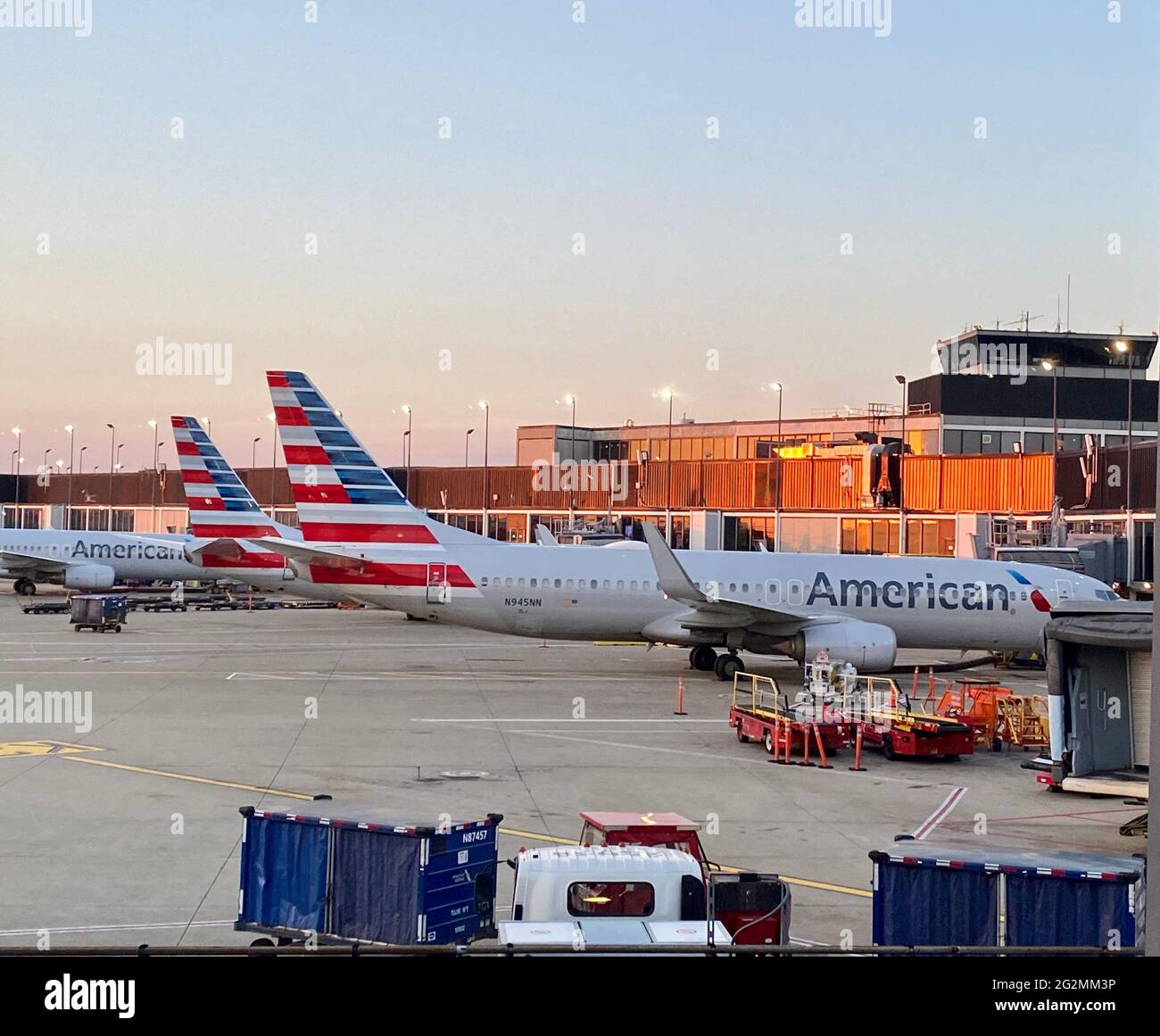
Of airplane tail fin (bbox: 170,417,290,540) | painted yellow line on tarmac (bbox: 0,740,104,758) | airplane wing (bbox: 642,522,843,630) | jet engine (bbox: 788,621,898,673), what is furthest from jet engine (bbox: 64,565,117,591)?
jet engine (bbox: 788,621,898,673)

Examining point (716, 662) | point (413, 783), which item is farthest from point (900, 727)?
point (716, 662)

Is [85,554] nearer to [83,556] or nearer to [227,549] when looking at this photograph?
[83,556]

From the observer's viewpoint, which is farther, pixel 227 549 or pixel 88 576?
pixel 88 576

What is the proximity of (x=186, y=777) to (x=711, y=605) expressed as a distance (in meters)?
17.5

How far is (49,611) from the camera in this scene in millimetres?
63219

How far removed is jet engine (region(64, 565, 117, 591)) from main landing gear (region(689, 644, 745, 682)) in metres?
43.7

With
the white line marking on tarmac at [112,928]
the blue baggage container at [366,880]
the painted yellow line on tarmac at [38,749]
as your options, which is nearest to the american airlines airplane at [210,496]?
the painted yellow line on tarmac at [38,749]

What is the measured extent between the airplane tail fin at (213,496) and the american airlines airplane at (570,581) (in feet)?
72.4

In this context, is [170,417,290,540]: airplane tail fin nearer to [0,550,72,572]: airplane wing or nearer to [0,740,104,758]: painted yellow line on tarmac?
[0,550,72,572]: airplane wing

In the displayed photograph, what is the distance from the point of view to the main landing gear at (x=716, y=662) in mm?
38219

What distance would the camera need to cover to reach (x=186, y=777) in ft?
73.5

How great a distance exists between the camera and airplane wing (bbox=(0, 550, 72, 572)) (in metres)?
75.1

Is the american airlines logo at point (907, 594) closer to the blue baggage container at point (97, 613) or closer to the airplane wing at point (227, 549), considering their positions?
the airplane wing at point (227, 549)
